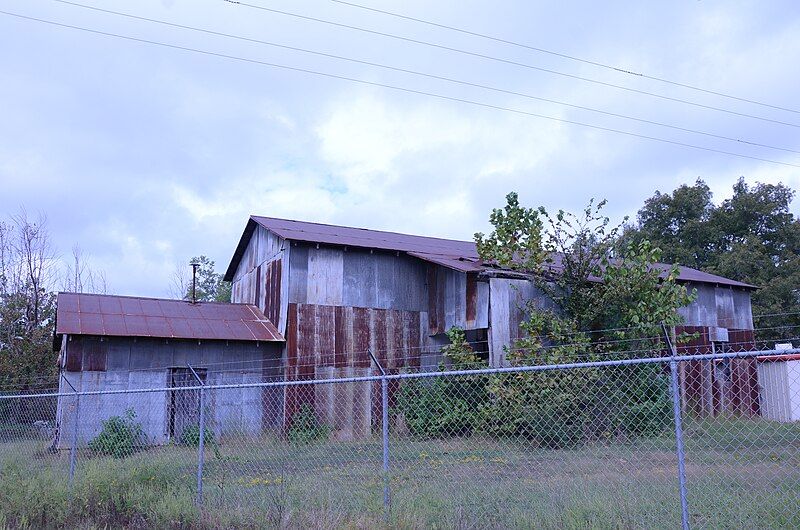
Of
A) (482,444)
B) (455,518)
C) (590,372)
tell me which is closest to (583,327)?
(590,372)

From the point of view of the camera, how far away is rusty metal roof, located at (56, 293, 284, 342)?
19250 millimetres

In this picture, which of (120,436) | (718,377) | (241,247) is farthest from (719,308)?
(120,436)

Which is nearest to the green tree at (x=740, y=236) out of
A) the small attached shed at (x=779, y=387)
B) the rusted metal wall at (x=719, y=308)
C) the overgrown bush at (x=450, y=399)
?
the rusted metal wall at (x=719, y=308)

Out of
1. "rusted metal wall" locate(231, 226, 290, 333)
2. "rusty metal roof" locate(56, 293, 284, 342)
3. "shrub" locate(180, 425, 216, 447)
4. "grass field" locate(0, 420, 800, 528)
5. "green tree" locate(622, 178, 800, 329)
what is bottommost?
"shrub" locate(180, 425, 216, 447)

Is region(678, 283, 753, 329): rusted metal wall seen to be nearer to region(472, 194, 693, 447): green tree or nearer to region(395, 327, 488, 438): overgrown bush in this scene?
region(472, 194, 693, 447): green tree

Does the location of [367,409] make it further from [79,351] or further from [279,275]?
[79,351]

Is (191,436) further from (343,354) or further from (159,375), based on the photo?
(343,354)

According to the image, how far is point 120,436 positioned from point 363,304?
8.01 metres

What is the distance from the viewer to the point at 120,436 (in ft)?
57.7

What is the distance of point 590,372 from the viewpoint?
58.1ft

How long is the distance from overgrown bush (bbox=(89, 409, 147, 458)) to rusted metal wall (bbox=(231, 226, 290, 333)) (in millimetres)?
5019

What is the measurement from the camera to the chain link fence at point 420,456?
23.8 ft

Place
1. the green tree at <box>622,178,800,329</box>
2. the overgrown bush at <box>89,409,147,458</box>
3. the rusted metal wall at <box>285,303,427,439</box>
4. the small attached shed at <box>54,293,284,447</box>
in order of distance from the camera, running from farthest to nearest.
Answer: the green tree at <box>622,178,800,329</box>
the rusted metal wall at <box>285,303,427,439</box>
the small attached shed at <box>54,293,284,447</box>
the overgrown bush at <box>89,409,147,458</box>

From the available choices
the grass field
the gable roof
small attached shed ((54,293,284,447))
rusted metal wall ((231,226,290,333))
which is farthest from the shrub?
the gable roof
